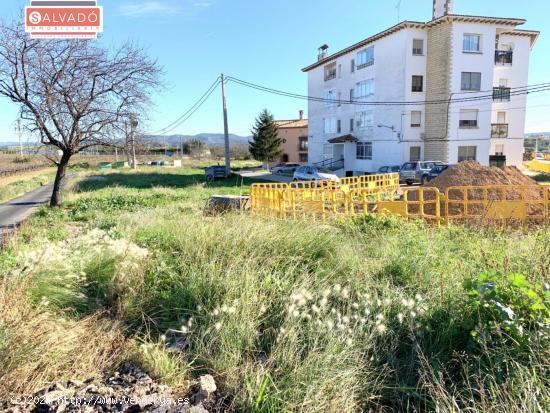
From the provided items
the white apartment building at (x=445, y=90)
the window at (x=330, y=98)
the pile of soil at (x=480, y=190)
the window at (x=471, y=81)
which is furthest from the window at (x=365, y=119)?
the pile of soil at (x=480, y=190)

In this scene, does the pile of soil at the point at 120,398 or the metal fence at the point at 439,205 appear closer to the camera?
the pile of soil at the point at 120,398

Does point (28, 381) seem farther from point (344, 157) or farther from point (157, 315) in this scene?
point (344, 157)

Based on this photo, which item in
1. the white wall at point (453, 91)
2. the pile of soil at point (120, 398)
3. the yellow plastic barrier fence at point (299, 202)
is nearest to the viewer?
the pile of soil at point (120, 398)

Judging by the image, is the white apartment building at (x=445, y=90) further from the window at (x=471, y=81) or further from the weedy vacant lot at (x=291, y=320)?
the weedy vacant lot at (x=291, y=320)

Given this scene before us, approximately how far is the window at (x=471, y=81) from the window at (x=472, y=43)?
1.83 meters

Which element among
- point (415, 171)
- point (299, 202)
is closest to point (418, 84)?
point (415, 171)

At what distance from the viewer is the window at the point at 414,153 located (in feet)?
112

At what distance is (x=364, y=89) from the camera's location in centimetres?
3869

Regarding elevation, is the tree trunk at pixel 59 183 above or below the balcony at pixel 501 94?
below

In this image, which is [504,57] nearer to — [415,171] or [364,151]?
[364,151]

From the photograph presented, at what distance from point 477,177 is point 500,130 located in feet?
82.8

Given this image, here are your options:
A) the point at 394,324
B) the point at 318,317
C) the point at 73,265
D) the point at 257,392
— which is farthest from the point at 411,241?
the point at 73,265

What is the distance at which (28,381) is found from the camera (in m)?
3.15

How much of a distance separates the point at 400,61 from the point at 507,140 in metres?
11.5
